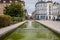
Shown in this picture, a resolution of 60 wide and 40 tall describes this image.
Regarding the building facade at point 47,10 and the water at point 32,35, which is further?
the building facade at point 47,10

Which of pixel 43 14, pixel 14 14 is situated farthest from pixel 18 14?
pixel 43 14

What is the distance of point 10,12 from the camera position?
6078cm

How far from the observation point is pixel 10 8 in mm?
60656

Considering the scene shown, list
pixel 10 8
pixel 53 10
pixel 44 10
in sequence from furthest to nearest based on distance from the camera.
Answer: pixel 44 10
pixel 53 10
pixel 10 8

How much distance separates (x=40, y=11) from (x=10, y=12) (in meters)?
106

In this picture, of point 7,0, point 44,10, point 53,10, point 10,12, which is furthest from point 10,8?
point 44,10

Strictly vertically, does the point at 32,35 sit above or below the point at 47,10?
above

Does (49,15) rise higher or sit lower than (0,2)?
lower

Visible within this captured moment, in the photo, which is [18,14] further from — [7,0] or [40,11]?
[40,11]

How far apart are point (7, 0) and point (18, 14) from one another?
2313 inches

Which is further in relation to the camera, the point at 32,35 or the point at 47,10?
the point at 47,10

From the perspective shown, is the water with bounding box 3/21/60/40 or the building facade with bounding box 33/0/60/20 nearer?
the water with bounding box 3/21/60/40

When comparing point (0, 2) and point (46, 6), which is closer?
point (0, 2)

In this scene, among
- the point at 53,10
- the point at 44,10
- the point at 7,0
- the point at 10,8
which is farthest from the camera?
the point at 44,10
